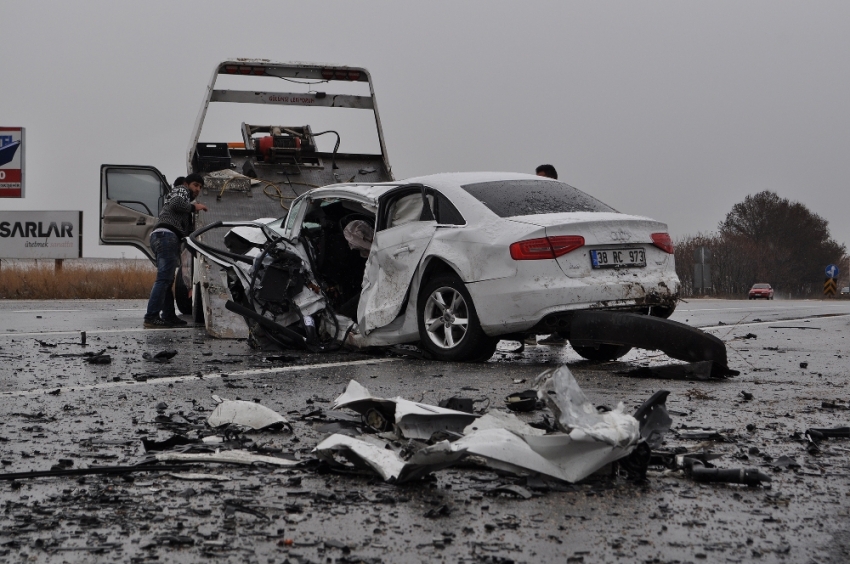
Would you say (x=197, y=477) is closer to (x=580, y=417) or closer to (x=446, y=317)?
(x=580, y=417)

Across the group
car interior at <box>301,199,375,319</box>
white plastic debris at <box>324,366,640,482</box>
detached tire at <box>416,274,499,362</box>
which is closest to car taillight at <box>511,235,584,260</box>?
detached tire at <box>416,274,499,362</box>

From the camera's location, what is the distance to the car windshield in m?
8.44

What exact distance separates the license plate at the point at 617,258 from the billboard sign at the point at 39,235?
2441 cm

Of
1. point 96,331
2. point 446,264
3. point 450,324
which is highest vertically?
point 446,264

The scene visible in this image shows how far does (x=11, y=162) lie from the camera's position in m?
28.6

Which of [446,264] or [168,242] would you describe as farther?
[168,242]

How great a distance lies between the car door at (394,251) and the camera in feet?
28.8

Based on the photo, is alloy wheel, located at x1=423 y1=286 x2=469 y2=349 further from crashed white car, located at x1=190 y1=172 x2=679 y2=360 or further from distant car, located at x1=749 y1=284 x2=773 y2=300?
distant car, located at x1=749 y1=284 x2=773 y2=300

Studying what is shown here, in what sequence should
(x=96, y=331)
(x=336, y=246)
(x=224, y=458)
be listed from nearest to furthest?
1. (x=224, y=458)
2. (x=336, y=246)
3. (x=96, y=331)

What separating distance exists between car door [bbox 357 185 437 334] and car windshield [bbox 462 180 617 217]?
49cm

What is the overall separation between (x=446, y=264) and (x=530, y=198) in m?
0.87

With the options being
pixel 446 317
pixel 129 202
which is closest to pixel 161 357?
pixel 446 317

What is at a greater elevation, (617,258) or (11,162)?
(11,162)

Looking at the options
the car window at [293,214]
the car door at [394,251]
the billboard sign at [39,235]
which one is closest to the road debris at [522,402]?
the car door at [394,251]
